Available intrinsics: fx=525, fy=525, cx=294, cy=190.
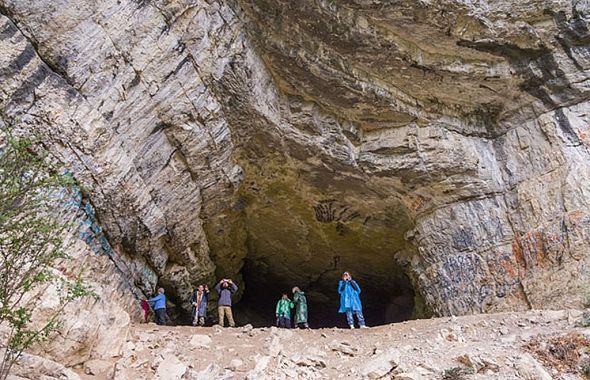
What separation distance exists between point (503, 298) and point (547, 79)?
6038 mm

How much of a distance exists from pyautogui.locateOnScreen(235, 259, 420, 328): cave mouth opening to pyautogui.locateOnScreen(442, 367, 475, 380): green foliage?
10433 mm

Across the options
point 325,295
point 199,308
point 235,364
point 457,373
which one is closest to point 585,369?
point 457,373

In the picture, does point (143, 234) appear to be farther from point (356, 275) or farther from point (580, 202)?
point (580, 202)

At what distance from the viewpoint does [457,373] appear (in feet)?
28.2

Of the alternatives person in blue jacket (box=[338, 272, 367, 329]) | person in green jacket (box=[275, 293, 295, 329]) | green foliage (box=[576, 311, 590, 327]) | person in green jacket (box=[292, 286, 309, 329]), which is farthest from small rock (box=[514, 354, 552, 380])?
person in green jacket (box=[275, 293, 295, 329])

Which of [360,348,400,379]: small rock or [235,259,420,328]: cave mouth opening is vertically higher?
[235,259,420,328]: cave mouth opening

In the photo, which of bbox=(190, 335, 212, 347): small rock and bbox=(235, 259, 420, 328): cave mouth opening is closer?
bbox=(190, 335, 212, 347): small rock

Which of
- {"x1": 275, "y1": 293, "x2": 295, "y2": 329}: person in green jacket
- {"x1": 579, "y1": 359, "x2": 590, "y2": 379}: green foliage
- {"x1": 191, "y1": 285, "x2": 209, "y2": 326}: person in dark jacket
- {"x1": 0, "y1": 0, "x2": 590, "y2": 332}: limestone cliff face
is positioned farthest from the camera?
{"x1": 191, "y1": 285, "x2": 209, "y2": 326}: person in dark jacket

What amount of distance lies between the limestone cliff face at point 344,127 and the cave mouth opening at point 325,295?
11.5ft

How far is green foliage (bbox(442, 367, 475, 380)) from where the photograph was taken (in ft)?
28.0

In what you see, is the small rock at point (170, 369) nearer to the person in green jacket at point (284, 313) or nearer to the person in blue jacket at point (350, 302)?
the person in blue jacket at point (350, 302)

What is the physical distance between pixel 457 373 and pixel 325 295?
12533 mm

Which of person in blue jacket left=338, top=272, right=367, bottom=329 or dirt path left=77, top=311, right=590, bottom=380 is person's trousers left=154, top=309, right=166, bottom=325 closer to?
dirt path left=77, top=311, right=590, bottom=380

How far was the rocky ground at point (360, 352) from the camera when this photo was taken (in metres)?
8.80
